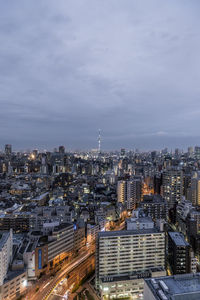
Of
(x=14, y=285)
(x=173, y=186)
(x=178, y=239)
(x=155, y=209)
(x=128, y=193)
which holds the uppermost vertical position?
(x=173, y=186)

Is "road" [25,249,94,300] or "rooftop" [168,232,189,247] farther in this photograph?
"rooftop" [168,232,189,247]

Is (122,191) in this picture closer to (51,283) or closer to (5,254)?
(51,283)

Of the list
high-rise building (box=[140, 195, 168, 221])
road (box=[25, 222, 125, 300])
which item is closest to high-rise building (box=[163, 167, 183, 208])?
high-rise building (box=[140, 195, 168, 221])

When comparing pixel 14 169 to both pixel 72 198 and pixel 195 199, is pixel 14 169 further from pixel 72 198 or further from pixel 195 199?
pixel 195 199

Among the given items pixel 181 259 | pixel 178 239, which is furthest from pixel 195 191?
pixel 181 259

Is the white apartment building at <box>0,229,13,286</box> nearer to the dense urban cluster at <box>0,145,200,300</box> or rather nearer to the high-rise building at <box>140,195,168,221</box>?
the dense urban cluster at <box>0,145,200,300</box>

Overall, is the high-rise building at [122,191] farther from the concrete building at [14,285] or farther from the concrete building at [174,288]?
the concrete building at [174,288]

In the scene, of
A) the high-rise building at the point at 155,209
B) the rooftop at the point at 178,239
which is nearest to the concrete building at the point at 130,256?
the rooftop at the point at 178,239
